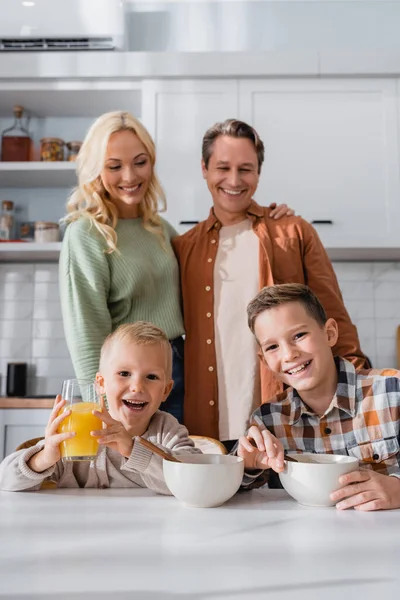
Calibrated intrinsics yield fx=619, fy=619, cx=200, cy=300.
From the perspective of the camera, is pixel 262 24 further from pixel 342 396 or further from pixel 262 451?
pixel 262 451

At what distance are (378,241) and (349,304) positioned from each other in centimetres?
43

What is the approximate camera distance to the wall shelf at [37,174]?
282cm

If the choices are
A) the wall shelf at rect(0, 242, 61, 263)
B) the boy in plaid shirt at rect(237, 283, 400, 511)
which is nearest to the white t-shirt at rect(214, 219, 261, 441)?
the boy in plaid shirt at rect(237, 283, 400, 511)

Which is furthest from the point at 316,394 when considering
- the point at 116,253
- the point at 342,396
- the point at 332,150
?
the point at 332,150

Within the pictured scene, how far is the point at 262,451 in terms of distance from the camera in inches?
38.9

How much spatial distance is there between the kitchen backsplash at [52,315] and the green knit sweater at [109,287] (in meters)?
1.48

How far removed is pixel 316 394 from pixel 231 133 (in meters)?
0.80

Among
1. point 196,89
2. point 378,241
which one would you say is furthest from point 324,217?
point 196,89

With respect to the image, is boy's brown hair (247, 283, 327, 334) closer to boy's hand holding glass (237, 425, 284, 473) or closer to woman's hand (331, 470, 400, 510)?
boy's hand holding glass (237, 425, 284, 473)

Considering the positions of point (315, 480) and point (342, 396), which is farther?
point (342, 396)

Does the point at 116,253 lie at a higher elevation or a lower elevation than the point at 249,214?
lower

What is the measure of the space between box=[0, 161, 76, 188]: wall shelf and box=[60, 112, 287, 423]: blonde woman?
1193mm

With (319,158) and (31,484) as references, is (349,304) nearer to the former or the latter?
(319,158)

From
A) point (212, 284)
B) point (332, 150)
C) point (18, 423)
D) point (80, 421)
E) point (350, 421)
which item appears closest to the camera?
point (80, 421)
